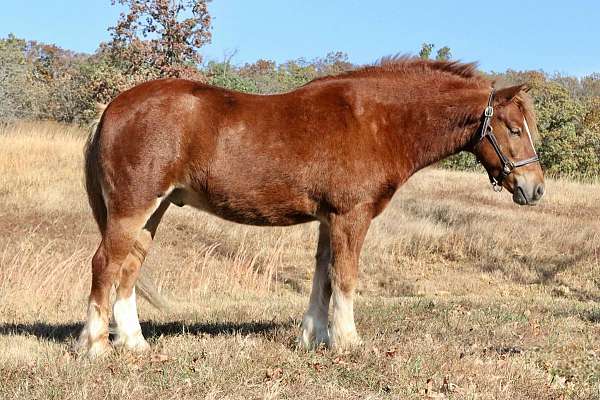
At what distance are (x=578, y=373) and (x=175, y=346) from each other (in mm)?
3219

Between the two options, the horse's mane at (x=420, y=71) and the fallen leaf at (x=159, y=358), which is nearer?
the fallen leaf at (x=159, y=358)

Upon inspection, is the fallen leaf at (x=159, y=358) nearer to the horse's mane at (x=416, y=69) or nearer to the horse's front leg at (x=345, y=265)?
the horse's front leg at (x=345, y=265)

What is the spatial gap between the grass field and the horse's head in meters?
1.44

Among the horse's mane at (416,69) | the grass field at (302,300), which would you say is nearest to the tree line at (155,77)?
the grass field at (302,300)

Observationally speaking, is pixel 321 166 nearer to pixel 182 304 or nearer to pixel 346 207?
pixel 346 207

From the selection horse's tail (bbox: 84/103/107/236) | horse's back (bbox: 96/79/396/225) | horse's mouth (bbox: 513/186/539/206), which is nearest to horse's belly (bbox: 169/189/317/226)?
horse's back (bbox: 96/79/396/225)

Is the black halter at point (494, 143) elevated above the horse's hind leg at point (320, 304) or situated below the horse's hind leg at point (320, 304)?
above

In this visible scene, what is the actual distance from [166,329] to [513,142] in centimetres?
370

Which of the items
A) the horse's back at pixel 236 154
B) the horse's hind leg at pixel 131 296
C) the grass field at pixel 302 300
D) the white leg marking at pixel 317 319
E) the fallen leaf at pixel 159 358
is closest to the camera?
the grass field at pixel 302 300

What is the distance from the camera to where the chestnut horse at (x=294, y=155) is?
5.49 meters

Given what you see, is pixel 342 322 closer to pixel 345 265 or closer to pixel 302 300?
pixel 345 265

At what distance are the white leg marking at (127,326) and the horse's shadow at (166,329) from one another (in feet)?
1.44

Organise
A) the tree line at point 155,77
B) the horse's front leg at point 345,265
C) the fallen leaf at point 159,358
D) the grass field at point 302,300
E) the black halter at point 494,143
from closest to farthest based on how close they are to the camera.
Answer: the grass field at point 302,300, the fallen leaf at point 159,358, the horse's front leg at point 345,265, the black halter at point 494,143, the tree line at point 155,77

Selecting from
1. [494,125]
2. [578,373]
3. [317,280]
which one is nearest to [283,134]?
[317,280]
